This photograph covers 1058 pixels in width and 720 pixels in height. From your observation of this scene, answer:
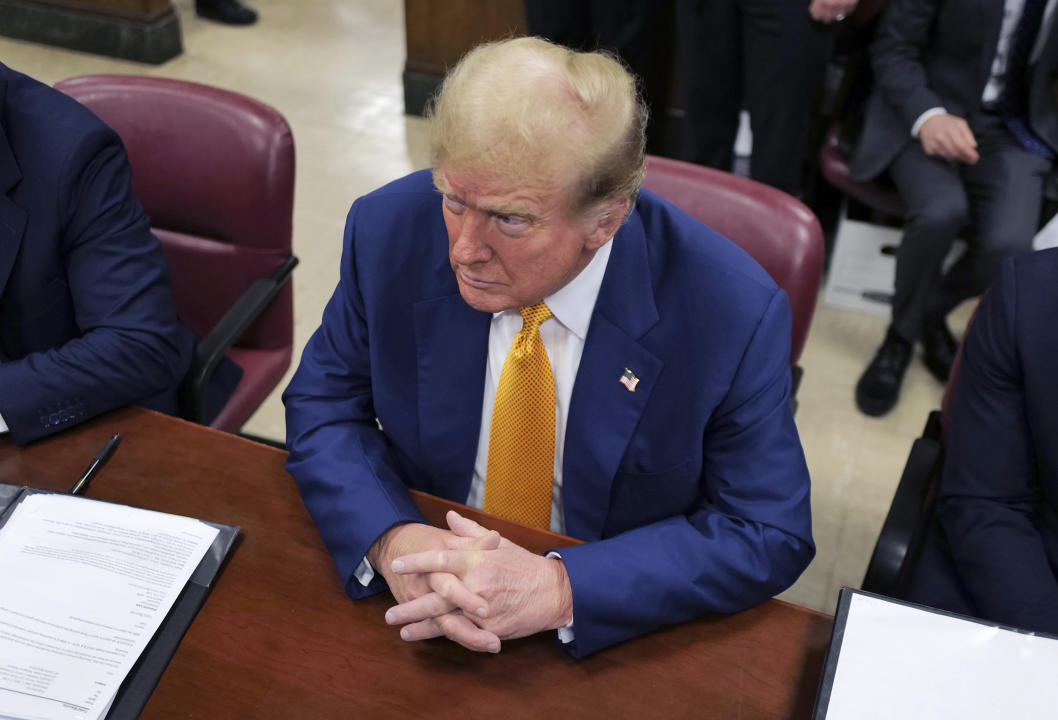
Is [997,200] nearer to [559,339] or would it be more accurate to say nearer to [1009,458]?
[1009,458]

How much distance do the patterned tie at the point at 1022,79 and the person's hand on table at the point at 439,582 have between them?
2.40m

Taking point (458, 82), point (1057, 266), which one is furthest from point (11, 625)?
point (1057, 266)

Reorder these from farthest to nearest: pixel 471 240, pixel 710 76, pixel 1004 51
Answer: pixel 710 76
pixel 1004 51
pixel 471 240

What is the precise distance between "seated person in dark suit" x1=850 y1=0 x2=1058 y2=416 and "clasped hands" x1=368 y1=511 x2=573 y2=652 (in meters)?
2.02

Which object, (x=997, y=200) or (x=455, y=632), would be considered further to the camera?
(x=997, y=200)

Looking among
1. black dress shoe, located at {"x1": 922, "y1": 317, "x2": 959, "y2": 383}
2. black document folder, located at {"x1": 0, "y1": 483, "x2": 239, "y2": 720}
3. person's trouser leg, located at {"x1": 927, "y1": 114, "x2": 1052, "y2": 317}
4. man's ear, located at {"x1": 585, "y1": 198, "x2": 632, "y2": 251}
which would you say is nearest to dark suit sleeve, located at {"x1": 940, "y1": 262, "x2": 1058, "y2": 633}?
man's ear, located at {"x1": 585, "y1": 198, "x2": 632, "y2": 251}

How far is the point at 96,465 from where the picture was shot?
1.47 m

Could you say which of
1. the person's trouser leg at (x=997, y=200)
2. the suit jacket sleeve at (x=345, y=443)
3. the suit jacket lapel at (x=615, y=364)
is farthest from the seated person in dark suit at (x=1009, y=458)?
the person's trouser leg at (x=997, y=200)

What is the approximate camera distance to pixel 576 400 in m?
1.47

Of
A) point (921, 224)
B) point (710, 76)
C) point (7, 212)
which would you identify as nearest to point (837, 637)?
point (7, 212)

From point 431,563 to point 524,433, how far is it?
0.30 m

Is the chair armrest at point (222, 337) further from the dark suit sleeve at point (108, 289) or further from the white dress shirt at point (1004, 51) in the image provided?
the white dress shirt at point (1004, 51)

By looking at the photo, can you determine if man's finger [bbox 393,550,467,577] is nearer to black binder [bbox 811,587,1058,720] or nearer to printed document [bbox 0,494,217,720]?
printed document [bbox 0,494,217,720]

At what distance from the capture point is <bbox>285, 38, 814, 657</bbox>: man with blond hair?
4.04ft
